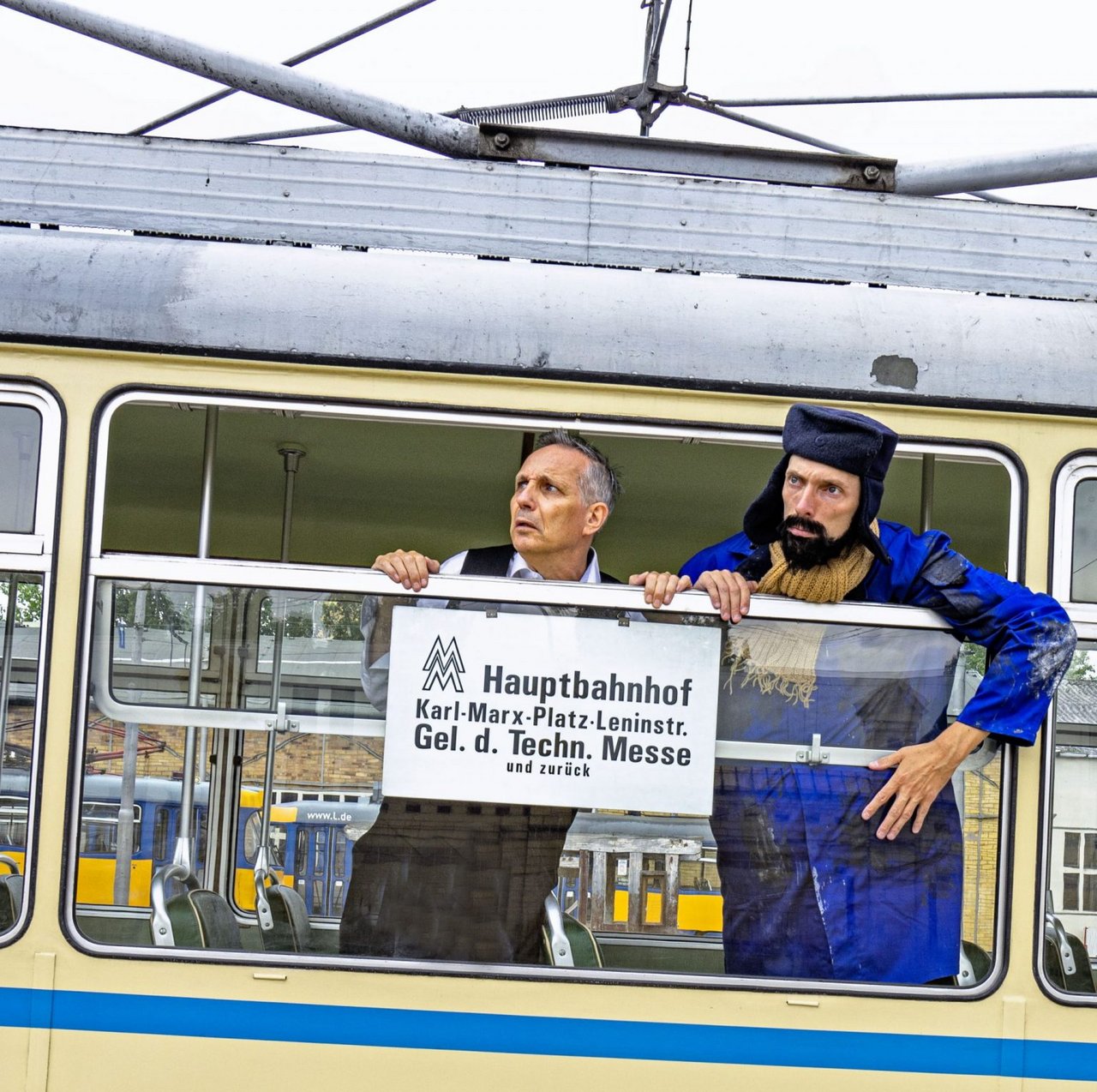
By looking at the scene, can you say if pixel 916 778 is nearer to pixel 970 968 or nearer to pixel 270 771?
pixel 970 968

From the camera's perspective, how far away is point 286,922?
8.72ft

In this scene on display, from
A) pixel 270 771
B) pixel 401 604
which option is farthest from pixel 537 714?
pixel 270 771

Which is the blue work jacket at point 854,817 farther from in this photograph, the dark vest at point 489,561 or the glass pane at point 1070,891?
the dark vest at point 489,561

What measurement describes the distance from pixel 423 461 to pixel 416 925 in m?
1.38

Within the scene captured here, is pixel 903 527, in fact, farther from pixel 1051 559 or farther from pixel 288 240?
pixel 288 240

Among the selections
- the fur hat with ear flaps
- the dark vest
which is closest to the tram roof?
the fur hat with ear flaps

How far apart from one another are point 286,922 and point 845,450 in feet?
4.77

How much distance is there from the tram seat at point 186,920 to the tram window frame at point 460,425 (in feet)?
0.41

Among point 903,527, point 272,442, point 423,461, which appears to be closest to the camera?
point 903,527

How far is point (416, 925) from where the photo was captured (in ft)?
8.59

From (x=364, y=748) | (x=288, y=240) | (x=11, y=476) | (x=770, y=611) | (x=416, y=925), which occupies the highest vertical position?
(x=288, y=240)

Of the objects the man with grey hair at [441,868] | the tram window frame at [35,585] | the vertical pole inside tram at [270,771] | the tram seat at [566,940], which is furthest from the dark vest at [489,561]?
the tram window frame at [35,585]

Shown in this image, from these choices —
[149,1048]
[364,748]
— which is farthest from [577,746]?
[149,1048]

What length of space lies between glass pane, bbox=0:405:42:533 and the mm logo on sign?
0.81 metres
